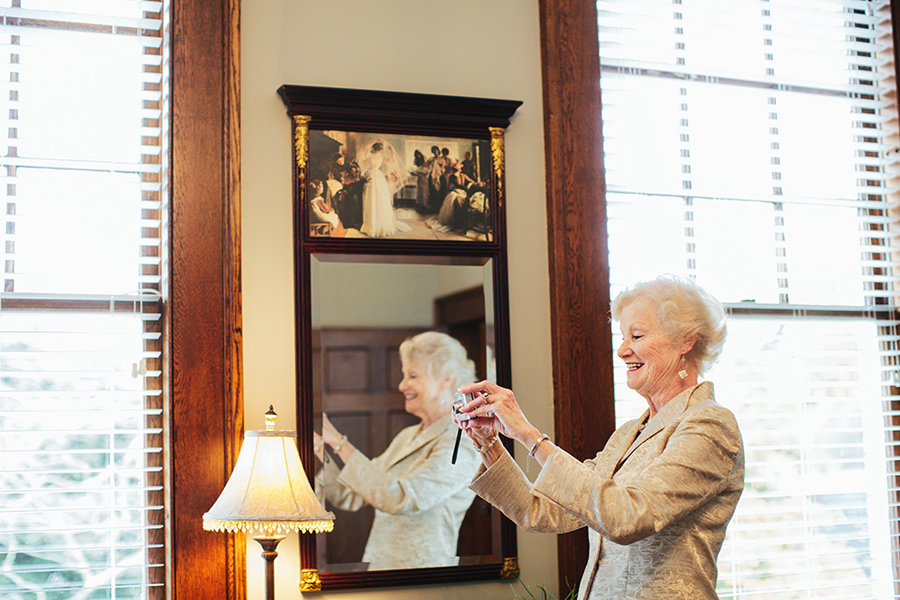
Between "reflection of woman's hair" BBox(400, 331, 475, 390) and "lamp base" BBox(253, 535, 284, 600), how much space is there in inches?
28.8

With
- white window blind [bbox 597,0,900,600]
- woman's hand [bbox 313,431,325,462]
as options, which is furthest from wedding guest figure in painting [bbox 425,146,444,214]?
woman's hand [bbox 313,431,325,462]

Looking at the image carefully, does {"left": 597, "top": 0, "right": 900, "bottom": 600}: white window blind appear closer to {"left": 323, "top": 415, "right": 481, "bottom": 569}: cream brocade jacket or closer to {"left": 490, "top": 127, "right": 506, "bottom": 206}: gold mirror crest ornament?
{"left": 490, "top": 127, "right": 506, "bottom": 206}: gold mirror crest ornament

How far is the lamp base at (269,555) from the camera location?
8.22 feet

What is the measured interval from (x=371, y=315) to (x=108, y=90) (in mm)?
1144

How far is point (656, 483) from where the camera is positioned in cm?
197

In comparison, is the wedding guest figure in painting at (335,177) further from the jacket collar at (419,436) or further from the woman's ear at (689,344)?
the woman's ear at (689,344)

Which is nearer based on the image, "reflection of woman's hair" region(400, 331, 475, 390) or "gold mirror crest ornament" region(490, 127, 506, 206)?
"reflection of woman's hair" region(400, 331, 475, 390)

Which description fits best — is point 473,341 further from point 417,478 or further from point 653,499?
point 653,499

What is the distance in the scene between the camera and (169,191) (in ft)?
9.25

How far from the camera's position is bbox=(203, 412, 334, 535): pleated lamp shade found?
7.78 ft

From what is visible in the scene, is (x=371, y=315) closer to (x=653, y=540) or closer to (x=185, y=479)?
(x=185, y=479)

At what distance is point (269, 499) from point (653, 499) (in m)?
1.05

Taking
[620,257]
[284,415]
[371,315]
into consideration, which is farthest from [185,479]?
[620,257]

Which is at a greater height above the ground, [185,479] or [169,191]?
Answer: [169,191]
